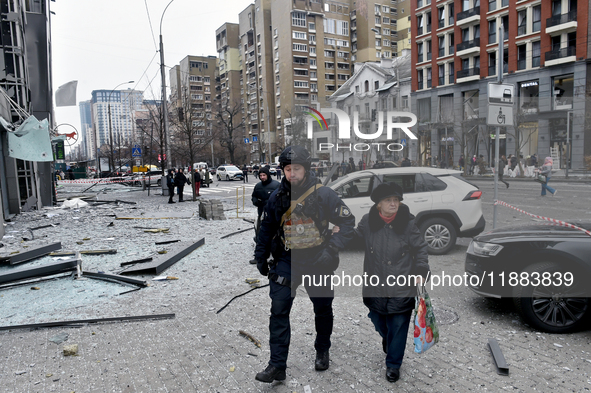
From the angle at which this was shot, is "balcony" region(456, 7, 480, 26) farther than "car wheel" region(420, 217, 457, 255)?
Yes

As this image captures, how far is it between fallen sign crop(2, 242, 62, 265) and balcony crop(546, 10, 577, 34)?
48.6ft

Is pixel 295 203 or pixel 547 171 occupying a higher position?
pixel 295 203

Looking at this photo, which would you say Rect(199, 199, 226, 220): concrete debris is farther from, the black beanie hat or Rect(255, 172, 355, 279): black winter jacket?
the black beanie hat

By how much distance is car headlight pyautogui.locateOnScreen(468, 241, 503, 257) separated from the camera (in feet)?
14.8

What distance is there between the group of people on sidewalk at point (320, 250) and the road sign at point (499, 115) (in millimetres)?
4693

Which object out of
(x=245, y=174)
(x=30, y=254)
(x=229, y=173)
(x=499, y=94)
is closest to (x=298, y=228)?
(x=499, y=94)

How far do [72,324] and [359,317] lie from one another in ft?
11.0

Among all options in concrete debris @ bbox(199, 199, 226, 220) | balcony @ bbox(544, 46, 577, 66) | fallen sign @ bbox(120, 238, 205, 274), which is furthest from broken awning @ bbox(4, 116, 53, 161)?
balcony @ bbox(544, 46, 577, 66)

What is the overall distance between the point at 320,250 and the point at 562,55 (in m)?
18.0

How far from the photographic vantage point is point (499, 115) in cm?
728

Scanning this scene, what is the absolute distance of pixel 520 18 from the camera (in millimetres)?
15836

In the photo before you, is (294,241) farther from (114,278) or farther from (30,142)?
(30,142)

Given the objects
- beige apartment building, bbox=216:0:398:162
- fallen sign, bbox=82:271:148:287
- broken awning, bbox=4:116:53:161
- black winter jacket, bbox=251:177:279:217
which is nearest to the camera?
fallen sign, bbox=82:271:148:287

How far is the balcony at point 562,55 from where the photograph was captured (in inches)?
615
